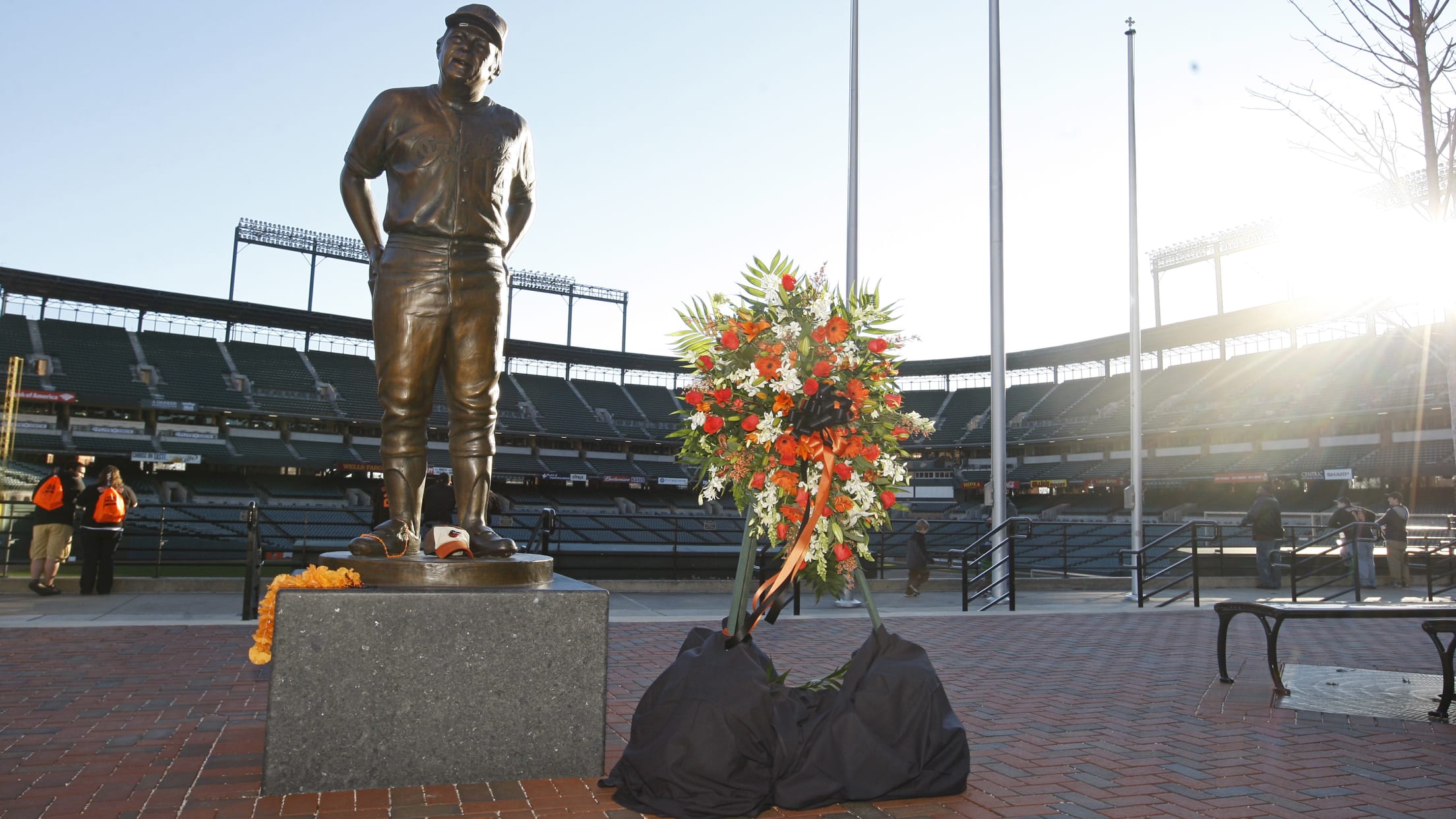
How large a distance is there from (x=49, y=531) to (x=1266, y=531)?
1555 cm

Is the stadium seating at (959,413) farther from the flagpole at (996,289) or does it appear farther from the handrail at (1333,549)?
the flagpole at (996,289)

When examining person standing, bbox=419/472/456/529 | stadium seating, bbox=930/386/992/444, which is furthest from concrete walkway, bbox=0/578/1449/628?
stadium seating, bbox=930/386/992/444

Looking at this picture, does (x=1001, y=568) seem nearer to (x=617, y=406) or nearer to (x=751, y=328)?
(x=751, y=328)

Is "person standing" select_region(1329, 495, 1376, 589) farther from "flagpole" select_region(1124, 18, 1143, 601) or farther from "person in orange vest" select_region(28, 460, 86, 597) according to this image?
"person in orange vest" select_region(28, 460, 86, 597)

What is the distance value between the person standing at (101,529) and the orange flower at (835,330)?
9110 millimetres

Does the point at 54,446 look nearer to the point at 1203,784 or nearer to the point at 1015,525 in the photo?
the point at 1015,525

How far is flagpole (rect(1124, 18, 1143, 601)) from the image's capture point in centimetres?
1330

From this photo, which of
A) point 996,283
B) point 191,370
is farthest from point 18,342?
point 996,283

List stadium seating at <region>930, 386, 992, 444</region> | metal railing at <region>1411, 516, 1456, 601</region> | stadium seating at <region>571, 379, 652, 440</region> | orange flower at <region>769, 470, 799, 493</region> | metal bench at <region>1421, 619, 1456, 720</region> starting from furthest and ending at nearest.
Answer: stadium seating at <region>571, 379, 652, 440</region> → stadium seating at <region>930, 386, 992, 444</region> → metal railing at <region>1411, 516, 1456, 601</region> → metal bench at <region>1421, 619, 1456, 720</region> → orange flower at <region>769, 470, 799, 493</region>

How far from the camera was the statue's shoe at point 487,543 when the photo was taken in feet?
12.4

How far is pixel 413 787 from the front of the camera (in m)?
3.29

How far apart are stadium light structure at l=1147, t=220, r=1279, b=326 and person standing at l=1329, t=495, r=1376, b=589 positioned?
103 feet

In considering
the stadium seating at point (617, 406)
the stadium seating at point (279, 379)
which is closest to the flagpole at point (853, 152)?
the stadium seating at point (279, 379)

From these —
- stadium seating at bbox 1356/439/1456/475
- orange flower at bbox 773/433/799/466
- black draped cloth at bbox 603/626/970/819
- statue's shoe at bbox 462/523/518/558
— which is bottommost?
black draped cloth at bbox 603/626/970/819
